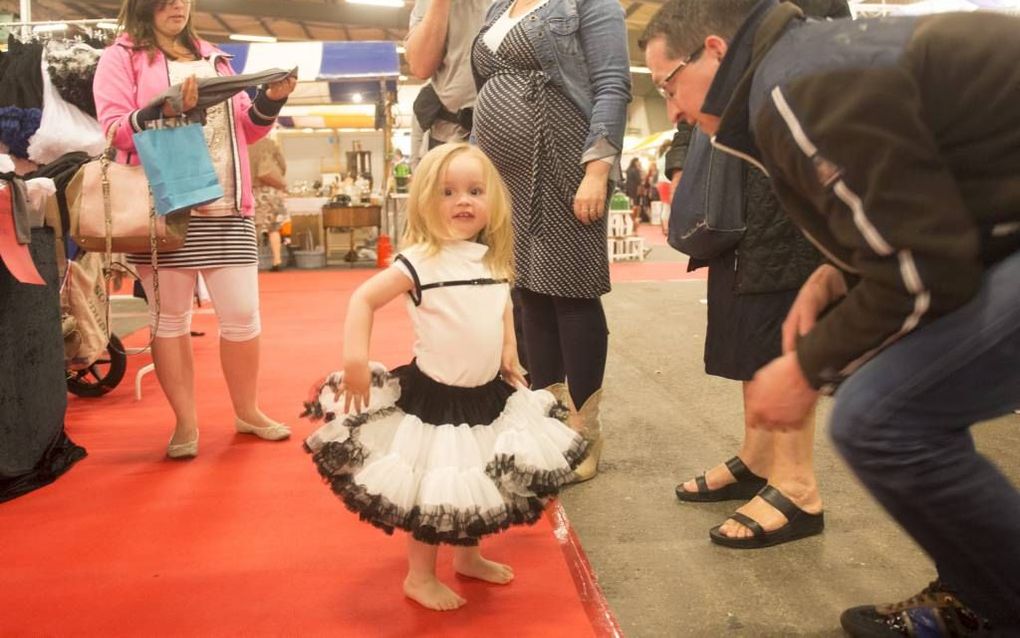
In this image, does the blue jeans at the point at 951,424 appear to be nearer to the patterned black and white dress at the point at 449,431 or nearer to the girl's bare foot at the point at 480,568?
the patterned black and white dress at the point at 449,431

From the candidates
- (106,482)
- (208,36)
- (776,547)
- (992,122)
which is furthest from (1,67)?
(208,36)

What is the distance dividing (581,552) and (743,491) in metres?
0.58

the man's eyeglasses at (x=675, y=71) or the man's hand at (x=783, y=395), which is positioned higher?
the man's eyeglasses at (x=675, y=71)

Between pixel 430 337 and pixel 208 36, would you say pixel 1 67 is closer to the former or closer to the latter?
pixel 430 337

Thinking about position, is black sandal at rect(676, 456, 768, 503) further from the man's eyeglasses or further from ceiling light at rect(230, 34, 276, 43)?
ceiling light at rect(230, 34, 276, 43)

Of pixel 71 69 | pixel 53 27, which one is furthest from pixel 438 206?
pixel 53 27

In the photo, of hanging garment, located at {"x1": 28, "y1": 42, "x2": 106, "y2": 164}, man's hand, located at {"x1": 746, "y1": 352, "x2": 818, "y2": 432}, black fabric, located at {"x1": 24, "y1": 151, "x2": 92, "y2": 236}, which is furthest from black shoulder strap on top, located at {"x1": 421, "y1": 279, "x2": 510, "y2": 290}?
hanging garment, located at {"x1": 28, "y1": 42, "x2": 106, "y2": 164}

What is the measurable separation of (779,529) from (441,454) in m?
0.89

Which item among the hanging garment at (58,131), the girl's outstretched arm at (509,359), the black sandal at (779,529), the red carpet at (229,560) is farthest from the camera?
the hanging garment at (58,131)

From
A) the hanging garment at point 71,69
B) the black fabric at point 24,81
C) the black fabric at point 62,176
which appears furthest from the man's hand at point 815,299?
the black fabric at point 24,81

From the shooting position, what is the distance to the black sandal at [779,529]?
203 cm

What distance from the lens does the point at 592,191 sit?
2297mm

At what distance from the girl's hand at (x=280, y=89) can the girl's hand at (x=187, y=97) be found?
279mm

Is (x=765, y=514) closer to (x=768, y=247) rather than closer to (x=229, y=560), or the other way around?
(x=768, y=247)
